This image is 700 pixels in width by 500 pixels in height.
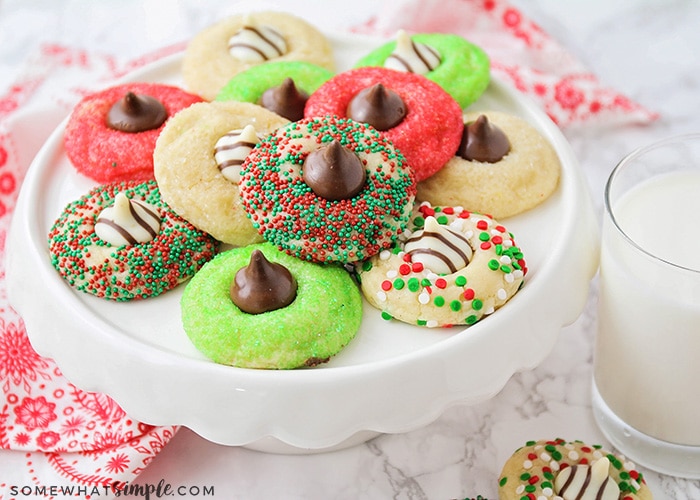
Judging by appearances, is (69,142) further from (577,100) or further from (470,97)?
(577,100)

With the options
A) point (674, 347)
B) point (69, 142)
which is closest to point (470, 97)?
point (674, 347)

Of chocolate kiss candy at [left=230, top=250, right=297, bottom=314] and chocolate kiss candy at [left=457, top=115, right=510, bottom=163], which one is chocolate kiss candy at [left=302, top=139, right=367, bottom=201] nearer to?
chocolate kiss candy at [left=230, top=250, right=297, bottom=314]

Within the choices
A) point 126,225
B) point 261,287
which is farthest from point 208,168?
point 261,287

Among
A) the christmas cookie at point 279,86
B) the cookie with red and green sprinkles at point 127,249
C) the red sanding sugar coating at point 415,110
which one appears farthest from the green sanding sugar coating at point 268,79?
the cookie with red and green sprinkles at point 127,249

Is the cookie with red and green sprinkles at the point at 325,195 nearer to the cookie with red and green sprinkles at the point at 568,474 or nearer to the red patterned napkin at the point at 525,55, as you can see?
the cookie with red and green sprinkles at the point at 568,474

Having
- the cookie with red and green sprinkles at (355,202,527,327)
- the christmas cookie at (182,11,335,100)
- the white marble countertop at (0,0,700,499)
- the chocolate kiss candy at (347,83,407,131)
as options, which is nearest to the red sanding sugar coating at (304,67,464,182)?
the chocolate kiss candy at (347,83,407,131)
